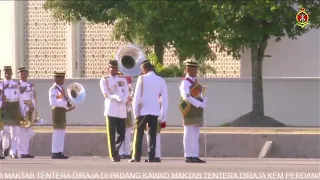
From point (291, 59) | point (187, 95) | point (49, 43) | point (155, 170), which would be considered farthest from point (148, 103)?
point (49, 43)

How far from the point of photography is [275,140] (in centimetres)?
1961

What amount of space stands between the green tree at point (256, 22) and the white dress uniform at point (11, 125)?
401 inches

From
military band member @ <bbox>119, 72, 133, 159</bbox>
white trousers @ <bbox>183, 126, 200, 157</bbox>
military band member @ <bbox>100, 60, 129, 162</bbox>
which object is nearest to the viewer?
white trousers @ <bbox>183, 126, 200, 157</bbox>

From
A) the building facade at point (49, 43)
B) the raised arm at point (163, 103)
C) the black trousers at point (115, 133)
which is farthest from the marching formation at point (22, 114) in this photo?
the building facade at point (49, 43)

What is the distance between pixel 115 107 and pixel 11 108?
288 cm

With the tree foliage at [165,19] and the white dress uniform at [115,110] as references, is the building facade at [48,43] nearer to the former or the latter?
the tree foliage at [165,19]

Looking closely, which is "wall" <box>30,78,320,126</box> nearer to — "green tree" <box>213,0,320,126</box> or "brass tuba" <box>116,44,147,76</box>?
"green tree" <box>213,0,320,126</box>

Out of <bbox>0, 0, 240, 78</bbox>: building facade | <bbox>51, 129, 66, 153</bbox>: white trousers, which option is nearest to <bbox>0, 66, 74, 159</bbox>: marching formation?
<bbox>51, 129, 66, 153</bbox>: white trousers

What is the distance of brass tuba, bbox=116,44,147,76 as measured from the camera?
18.5 meters

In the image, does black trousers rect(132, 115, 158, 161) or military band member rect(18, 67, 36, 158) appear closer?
black trousers rect(132, 115, 158, 161)

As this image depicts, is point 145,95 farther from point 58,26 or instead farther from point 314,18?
point 58,26

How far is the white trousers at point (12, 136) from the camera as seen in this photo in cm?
1925

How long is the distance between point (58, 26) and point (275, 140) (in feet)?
78.8

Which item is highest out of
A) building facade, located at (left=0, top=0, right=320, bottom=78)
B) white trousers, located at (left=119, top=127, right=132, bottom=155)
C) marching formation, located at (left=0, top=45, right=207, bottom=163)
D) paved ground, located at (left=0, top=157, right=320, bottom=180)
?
A: building facade, located at (left=0, top=0, right=320, bottom=78)
